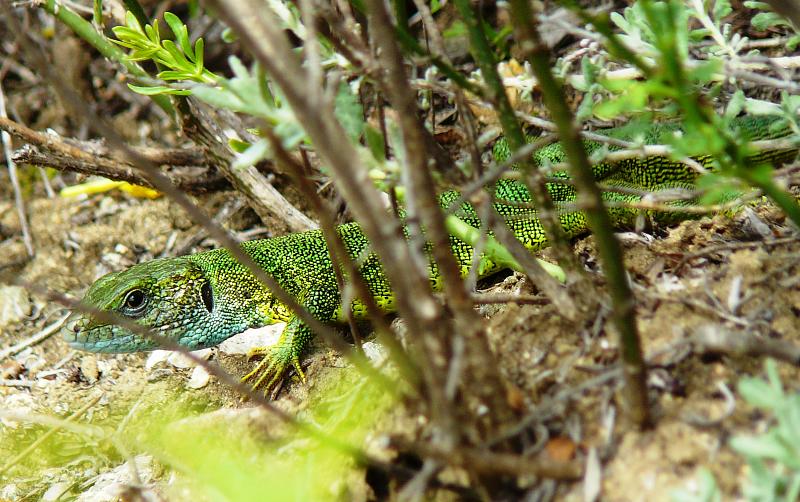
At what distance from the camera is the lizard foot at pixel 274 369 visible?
337cm

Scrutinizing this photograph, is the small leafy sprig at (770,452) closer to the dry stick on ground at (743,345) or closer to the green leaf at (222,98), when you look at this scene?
the dry stick on ground at (743,345)

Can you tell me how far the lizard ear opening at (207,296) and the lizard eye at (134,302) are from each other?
317mm

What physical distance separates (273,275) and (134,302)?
732 millimetres

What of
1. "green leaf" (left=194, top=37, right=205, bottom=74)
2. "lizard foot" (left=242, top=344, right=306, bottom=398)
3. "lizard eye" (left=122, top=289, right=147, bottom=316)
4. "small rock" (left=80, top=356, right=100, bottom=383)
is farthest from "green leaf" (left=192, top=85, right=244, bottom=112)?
"small rock" (left=80, top=356, right=100, bottom=383)

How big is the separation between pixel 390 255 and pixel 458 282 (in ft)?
0.71

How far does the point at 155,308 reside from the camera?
3.77 meters

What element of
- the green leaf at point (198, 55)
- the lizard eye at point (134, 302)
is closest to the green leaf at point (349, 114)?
the green leaf at point (198, 55)

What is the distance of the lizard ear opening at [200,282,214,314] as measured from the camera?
3.92 meters

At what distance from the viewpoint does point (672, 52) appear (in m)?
1.41

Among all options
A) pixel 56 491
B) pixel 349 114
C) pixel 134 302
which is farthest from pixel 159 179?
pixel 134 302

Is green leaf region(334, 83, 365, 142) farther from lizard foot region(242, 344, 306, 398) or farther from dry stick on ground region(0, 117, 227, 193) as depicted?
dry stick on ground region(0, 117, 227, 193)

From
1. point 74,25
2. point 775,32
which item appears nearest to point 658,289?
point 775,32

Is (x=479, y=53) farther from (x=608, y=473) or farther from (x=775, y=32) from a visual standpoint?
(x=775, y=32)

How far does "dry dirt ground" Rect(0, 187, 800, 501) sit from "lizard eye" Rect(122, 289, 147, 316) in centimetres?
30
